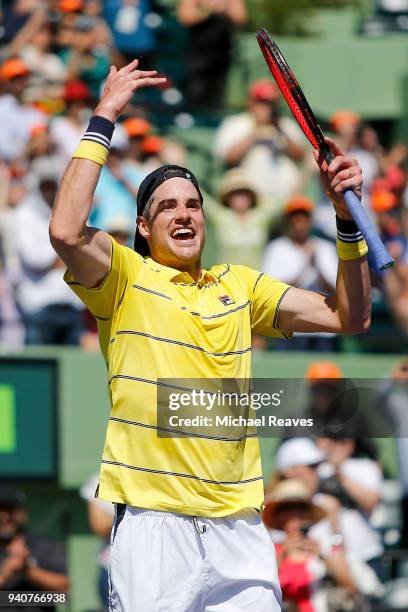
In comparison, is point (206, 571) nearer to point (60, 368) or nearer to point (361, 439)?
point (361, 439)

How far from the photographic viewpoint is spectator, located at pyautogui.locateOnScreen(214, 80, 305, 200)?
31.0 feet

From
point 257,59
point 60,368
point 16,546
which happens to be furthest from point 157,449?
point 257,59

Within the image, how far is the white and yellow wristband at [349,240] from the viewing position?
15.0 feet

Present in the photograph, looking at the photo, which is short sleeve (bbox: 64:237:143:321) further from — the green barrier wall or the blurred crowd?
the blurred crowd

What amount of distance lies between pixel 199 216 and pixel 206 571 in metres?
1.24

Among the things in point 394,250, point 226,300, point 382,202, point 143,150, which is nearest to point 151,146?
point 143,150

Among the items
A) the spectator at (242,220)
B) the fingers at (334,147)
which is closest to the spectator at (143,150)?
the spectator at (242,220)

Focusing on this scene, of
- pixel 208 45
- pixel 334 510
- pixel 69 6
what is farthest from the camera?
pixel 208 45

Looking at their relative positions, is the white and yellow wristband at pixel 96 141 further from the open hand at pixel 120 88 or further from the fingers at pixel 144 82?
the fingers at pixel 144 82

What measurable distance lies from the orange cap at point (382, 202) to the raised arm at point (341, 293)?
14.8ft

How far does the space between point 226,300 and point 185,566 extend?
94 cm

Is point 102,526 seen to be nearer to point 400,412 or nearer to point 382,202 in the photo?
point 400,412

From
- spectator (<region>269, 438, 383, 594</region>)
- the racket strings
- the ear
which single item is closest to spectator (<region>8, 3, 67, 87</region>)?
spectator (<region>269, 438, 383, 594</region>)

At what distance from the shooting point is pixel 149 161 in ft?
31.3
